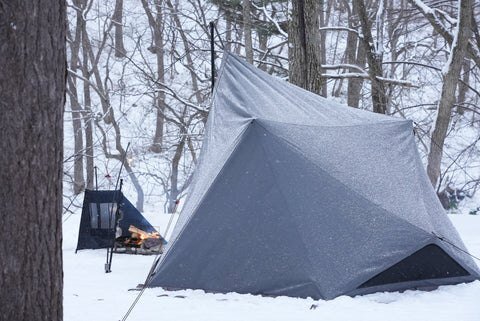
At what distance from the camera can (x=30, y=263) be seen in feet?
9.87

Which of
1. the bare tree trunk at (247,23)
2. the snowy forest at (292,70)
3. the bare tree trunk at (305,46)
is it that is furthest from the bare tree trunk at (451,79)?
the bare tree trunk at (247,23)

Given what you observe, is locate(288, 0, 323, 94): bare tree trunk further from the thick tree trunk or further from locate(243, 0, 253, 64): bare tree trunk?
the thick tree trunk

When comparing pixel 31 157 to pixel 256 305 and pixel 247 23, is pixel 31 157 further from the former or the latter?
pixel 247 23

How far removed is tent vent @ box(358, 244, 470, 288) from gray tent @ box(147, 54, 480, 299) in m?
0.01

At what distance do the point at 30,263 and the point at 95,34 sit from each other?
25276mm

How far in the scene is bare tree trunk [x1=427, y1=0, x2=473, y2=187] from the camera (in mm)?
12758

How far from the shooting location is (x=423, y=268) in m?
6.21

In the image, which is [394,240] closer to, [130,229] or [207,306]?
[207,306]

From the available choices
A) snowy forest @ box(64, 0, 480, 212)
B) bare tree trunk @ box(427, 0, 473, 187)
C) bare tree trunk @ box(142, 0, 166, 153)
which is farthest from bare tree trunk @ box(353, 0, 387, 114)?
bare tree trunk @ box(142, 0, 166, 153)

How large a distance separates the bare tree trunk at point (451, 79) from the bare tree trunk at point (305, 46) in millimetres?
3585

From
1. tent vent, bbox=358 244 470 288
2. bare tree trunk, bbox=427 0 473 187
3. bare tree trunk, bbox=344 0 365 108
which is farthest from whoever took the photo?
bare tree trunk, bbox=344 0 365 108

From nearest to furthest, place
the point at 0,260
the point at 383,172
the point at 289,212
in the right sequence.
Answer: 1. the point at 0,260
2. the point at 289,212
3. the point at 383,172

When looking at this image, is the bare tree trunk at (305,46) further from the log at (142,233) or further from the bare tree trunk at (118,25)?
the bare tree trunk at (118,25)

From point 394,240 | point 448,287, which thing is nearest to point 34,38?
point 394,240
